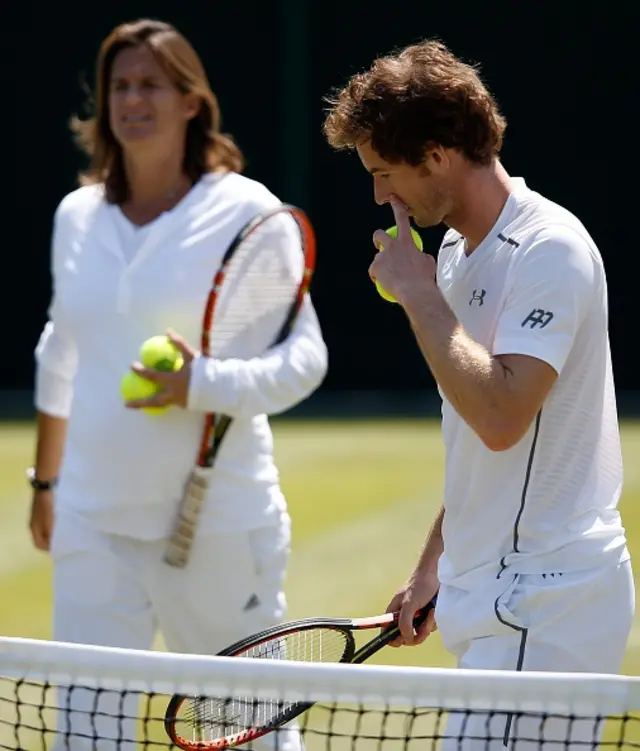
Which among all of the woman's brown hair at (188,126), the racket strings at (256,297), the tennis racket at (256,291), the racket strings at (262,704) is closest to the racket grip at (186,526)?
the tennis racket at (256,291)

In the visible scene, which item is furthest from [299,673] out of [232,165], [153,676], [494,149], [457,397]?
[232,165]

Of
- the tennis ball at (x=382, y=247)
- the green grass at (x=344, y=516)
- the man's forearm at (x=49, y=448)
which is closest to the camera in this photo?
the tennis ball at (x=382, y=247)

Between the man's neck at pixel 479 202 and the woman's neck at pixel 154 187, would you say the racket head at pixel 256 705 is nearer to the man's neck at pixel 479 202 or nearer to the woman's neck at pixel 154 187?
the man's neck at pixel 479 202

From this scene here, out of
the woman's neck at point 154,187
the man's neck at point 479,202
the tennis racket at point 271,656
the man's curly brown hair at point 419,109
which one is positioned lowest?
the tennis racket at point 271,656

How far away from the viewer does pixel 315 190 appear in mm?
13336

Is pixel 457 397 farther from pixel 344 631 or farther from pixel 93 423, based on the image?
pixel 93 423

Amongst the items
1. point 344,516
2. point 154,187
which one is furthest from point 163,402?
point 344,516

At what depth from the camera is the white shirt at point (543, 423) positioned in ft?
9.20

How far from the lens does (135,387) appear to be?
4152mm

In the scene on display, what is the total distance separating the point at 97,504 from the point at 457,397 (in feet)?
5.40

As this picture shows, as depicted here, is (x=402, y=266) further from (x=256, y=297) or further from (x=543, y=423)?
(x=256, y=297)

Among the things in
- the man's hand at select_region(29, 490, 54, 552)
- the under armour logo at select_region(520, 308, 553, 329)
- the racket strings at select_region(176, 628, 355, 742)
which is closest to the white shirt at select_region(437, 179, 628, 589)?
the under armour logo at select_region(520, 308, 553, 329)

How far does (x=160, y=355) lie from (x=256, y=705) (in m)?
1.24

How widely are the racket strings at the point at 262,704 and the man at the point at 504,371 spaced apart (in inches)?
18.6
